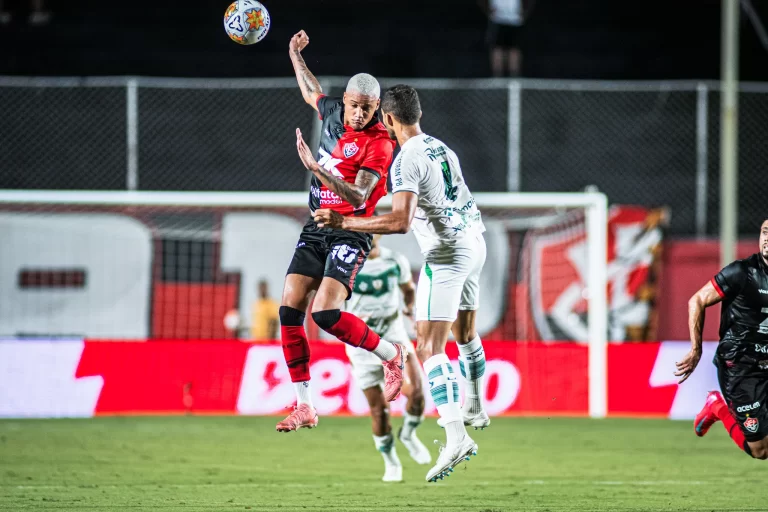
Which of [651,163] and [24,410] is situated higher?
[651,163]

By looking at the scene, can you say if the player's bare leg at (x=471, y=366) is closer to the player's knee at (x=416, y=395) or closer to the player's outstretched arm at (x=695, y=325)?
the player's outstretched arm at (x=695, y=325)

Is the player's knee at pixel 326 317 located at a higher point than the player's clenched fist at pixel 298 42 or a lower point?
lower

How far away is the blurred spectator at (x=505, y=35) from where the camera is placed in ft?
62.3

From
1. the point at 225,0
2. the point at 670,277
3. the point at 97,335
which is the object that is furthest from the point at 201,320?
the point at 670,277

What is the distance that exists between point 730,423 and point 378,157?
12.4ft

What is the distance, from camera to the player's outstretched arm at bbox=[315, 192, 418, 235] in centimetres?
744

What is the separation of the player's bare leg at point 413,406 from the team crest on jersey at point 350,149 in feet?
10.5

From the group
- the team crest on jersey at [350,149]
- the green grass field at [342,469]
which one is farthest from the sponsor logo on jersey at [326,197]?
the green grass field at [342,469]

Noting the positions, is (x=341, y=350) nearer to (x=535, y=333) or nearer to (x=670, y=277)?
(x=535, y=333)

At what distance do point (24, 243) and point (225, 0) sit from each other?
19.1 ft

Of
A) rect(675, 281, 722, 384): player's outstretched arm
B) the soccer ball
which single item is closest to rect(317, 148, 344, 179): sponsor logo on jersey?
the soccer ball

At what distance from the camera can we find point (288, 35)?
67.0ft

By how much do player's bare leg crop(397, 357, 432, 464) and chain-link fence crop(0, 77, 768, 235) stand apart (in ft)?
21.5

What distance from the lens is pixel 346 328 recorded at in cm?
822
